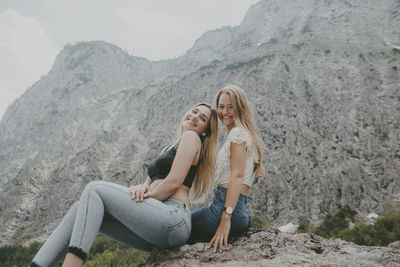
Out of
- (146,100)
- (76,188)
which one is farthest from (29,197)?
(146,100)

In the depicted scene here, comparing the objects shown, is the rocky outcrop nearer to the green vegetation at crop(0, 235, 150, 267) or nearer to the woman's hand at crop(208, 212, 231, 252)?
the woman's hand at crop(208, 212, 231, 252)

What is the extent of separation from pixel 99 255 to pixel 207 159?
193 feet

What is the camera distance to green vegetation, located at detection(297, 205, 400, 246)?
35125mm

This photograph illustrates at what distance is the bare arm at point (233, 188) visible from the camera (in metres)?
4.01

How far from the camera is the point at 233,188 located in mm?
4008

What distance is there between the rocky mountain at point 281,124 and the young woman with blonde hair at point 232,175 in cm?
2936

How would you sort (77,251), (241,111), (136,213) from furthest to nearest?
(241,111)
(136,213)
(77,251)

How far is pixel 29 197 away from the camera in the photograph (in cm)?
8444

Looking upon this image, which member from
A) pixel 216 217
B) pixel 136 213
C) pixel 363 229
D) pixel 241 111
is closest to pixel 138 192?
pixel 136 213

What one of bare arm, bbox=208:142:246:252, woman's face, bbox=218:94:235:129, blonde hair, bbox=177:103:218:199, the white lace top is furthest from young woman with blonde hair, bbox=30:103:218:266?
woman's face, bbox=218:94:235:129

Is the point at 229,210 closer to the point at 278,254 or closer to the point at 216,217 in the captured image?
the point at 216,217

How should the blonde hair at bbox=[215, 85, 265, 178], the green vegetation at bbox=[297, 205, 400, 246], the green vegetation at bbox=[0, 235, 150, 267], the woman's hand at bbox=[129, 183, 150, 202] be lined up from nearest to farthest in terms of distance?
the woman's hand at bbox=[129, 183, 150, 202], the blonde hair at bbox=[215, 85, 265, 178], the green vegetation at bbox=[297, 205, 400, 246], the green vegetation at bbox=[0, 235, 150, 267]

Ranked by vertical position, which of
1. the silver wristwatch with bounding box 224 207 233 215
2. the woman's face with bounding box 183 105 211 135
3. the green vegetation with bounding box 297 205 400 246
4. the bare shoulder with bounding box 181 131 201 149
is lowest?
the green vegetation with bounding box 297 205 400 246

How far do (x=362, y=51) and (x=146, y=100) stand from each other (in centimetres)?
8145
